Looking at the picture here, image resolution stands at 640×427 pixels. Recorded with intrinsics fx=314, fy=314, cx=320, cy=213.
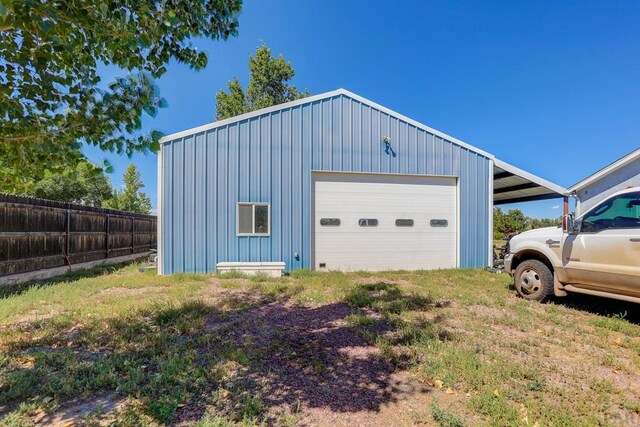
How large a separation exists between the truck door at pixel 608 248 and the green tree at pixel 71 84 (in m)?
6.55

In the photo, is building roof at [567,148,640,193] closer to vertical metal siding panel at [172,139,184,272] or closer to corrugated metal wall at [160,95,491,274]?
corrugated metal wall at [160,95,491,274]

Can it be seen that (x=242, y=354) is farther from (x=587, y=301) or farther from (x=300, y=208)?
(x=587, y=301)

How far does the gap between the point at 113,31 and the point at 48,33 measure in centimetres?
55

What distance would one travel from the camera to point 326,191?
9.82m

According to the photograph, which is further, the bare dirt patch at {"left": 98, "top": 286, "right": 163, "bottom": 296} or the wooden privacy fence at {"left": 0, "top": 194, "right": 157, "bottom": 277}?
the wooden privacy fence at {"left": 0, "top": 194, "right": 157, "bottom": 277}

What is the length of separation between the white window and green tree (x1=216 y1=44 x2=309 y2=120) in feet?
53.2

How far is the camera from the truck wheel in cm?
601

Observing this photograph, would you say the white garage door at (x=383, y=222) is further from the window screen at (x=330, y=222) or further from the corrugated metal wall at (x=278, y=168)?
the corrugated metal wall at (x=278, y=168)

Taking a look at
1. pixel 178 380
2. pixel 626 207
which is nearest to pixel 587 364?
pixel 626 207

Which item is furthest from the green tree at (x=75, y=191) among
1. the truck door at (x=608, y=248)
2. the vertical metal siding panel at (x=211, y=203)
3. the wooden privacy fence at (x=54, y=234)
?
the truck door at (x=608, y=248)

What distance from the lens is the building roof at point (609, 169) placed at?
27.2 feet

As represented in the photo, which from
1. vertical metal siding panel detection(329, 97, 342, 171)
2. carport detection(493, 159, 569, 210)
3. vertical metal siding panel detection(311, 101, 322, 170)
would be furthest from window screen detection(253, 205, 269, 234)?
carport detection(493, 159, 569, 210)

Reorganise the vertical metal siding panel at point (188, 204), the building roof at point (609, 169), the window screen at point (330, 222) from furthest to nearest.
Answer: the window screen at point (330, 222) → the vertical metal siding panel at point (188, 204) → the building roof at point (609, 169)

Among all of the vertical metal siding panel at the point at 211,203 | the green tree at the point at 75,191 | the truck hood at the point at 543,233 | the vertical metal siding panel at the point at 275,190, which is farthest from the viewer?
the green tree at the point at 75,191
